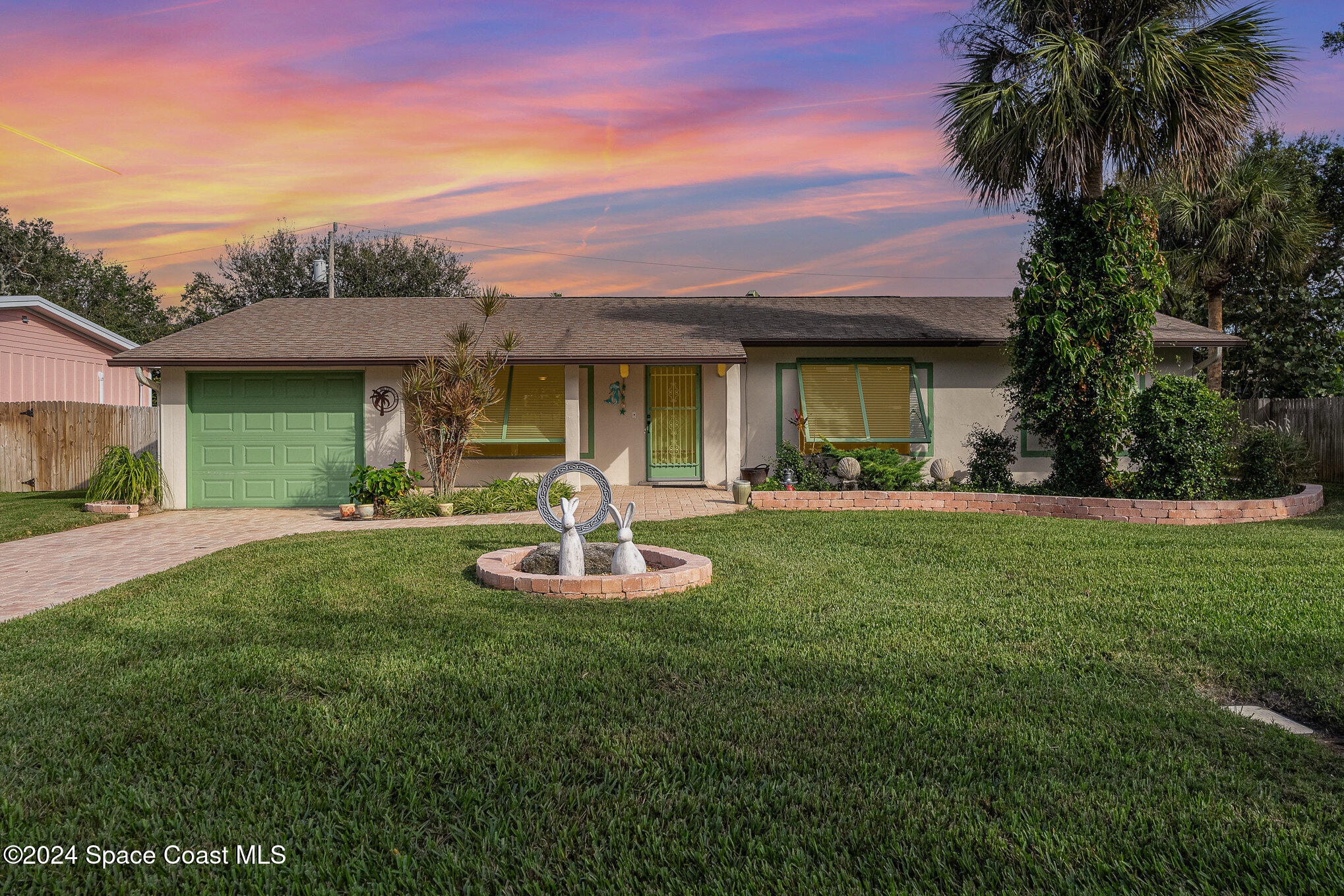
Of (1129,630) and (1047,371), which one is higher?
(1047,371)

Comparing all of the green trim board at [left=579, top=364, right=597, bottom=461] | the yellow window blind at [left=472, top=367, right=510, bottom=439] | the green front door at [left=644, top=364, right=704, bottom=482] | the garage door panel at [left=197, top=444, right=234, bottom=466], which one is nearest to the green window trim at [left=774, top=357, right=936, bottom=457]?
the green front door at [left=644, top=364, right=704, bottom=482]

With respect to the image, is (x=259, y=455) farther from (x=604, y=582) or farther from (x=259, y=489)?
(x=604, y=582)

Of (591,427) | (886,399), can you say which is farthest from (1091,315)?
(591,427)

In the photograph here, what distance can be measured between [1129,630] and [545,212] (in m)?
15.8

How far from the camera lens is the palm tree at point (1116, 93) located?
10703mm

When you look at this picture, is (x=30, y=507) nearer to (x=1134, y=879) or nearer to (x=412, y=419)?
(x=412, y=419)

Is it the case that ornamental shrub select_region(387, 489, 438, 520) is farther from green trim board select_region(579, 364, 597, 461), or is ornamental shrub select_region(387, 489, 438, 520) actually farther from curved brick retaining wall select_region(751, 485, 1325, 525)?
curved brick retaining wall select_region(751, 485, 1325, 525)

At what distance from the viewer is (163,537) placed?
974cm

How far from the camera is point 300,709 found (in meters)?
3.63

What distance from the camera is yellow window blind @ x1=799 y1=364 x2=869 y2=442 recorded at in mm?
13961

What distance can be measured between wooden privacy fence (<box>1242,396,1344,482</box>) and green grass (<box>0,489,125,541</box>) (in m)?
20.3

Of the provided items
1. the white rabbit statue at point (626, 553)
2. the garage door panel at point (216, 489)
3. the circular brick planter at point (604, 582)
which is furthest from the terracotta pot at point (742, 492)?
the garage door panel at point (216, 489)

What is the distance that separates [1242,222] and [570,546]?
18.7 metres

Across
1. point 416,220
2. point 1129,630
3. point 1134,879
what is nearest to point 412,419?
point 1129,630
